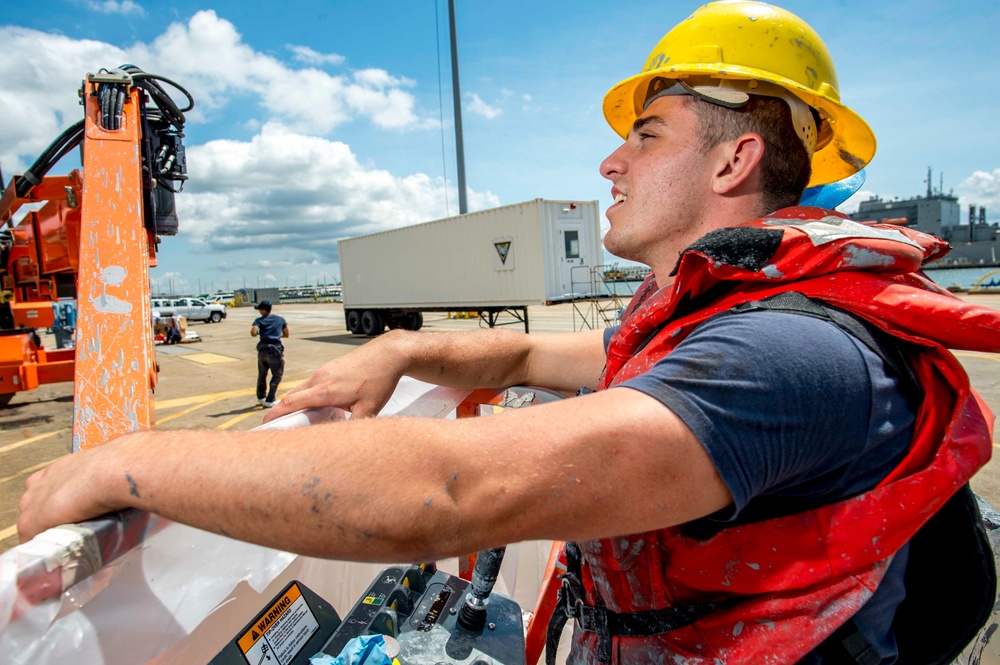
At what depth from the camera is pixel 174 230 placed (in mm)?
4125

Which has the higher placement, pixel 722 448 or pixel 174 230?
pixel 174 230

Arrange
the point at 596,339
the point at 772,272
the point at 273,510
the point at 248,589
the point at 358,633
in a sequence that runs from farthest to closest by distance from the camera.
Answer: the point at 596,339 → the point at 358,633 → the point at 248,589 → the point at 772,272 → the point at 273,510

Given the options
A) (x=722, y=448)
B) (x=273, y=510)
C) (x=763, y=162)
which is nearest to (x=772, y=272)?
(x=722, y=448)

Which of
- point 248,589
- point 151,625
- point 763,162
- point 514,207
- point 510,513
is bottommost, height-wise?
point 248,589

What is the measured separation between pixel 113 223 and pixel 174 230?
963 mm

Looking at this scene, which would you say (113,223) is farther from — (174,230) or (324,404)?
(324,404)

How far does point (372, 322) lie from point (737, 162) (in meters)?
20.6

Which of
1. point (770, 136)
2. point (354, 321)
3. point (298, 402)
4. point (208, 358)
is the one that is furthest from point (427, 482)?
point (354, 321)

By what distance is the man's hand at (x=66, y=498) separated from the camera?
2.78ft

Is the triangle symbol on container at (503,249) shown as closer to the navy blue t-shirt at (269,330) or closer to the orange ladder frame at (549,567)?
the navy blue t-shirt at (269,330)

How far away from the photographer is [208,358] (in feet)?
52.5

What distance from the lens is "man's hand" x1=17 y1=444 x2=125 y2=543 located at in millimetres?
847

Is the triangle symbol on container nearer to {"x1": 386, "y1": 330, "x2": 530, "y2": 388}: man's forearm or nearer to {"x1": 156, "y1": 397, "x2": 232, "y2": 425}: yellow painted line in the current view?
{"x1": 156, "y1": 397, "x2": 232, "y2": 425}: yellow painted line

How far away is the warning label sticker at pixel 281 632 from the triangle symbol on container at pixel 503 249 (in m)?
14.4
